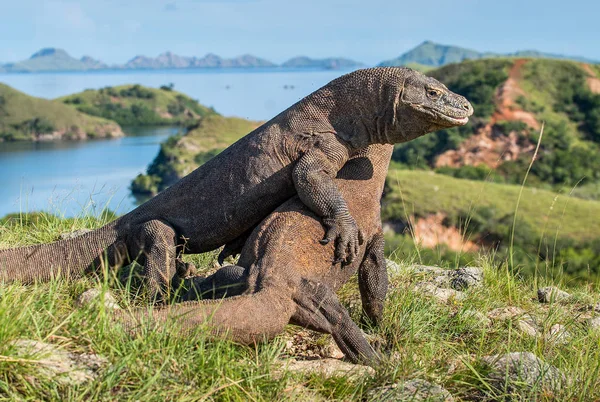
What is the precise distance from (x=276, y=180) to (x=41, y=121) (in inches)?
5466

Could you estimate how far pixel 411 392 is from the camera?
4.21m

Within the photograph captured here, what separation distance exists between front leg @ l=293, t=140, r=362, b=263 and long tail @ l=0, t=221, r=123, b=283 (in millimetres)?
1894

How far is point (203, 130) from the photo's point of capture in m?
112

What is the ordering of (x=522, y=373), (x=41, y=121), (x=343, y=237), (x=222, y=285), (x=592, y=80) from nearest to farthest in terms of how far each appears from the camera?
(x=522, y=373) < (x=222, y=285) < (x=343, y=237) < (x=592, y=80) < (x=41, y=121)

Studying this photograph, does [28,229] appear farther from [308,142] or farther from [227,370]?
[227,370]

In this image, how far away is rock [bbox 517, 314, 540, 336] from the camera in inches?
231

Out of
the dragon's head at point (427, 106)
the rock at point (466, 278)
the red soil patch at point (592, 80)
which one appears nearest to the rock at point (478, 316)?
the rock at point (466, 278)

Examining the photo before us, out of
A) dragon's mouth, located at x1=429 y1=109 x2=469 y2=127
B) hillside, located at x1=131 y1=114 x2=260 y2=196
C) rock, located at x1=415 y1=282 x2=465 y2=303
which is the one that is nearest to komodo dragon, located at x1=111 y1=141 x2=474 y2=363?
dragon's mouth, located at x1=429 y1=109 x2=469 y2=127

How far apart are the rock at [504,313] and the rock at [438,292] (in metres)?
0.37

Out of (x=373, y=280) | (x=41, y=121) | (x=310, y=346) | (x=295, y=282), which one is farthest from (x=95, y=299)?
(x=41, y=121)

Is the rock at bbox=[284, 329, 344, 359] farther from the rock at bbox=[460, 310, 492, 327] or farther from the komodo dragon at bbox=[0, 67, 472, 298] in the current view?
the rock at bbox=[460, 310, 492, 327]

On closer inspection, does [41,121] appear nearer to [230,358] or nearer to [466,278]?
[466,278]

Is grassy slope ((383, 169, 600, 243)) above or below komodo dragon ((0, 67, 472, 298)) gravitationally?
below

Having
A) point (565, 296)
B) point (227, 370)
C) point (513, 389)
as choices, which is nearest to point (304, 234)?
point (227, 370)
